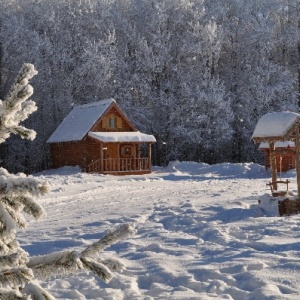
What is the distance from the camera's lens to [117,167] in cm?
3203

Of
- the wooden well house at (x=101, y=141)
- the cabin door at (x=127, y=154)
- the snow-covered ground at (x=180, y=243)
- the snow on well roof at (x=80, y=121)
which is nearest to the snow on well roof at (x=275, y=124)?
the snow-covered ground at (x=180, y=243)

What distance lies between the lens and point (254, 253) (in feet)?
27.1

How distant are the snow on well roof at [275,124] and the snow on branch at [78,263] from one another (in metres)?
13.1

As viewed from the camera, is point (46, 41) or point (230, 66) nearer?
point (46, 41)

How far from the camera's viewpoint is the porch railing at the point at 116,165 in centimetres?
3091

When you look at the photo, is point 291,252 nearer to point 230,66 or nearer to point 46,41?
point 46,41

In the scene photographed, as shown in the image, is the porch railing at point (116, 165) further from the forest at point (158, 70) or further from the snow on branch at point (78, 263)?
the snow on branch at point (78, 263)

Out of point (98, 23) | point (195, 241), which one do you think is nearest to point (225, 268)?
point (195, 241)

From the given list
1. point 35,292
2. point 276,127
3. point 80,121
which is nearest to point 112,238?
point 35,292

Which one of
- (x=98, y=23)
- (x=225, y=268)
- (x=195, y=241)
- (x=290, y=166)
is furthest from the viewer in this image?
(x=98, y=23)

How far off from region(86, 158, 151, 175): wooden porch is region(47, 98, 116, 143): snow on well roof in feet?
7.12

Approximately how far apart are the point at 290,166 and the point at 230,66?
46.7ft

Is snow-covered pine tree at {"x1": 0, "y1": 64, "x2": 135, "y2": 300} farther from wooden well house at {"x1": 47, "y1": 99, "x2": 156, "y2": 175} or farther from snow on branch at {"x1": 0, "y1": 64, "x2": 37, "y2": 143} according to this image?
wooden well house at {"x1": 47, "y1": 99, "x2": 156, "y2": 175}

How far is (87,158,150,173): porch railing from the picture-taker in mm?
30906
